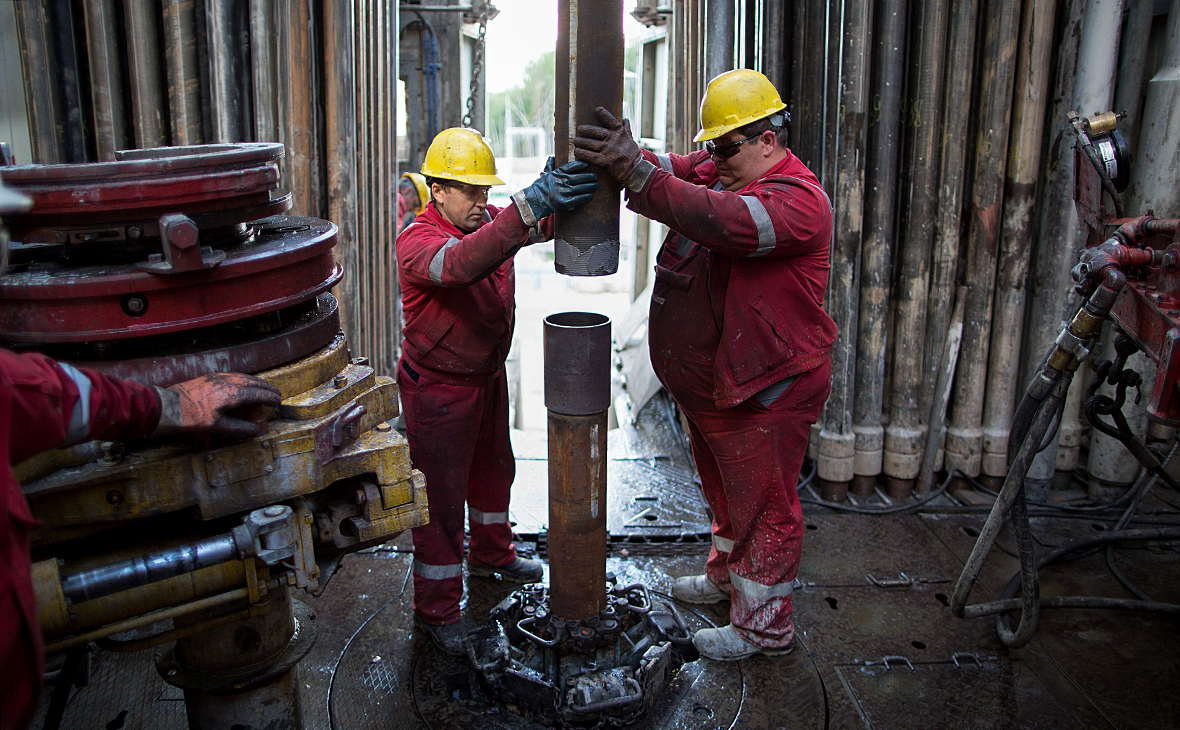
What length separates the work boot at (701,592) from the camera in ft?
12.1

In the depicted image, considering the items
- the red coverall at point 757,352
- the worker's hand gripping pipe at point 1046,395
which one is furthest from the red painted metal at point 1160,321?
the red coverall at point 757,352

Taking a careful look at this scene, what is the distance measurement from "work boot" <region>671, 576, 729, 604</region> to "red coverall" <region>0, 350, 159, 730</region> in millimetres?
2670

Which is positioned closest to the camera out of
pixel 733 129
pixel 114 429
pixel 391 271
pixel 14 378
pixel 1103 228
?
pixel 14 378

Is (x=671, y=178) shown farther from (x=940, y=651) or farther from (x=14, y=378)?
(x=940, y=651)

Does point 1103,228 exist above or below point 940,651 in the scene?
above

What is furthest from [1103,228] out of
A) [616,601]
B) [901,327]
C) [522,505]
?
[522,505]

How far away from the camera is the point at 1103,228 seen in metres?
3.47

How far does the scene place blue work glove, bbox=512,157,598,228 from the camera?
8.56 feet

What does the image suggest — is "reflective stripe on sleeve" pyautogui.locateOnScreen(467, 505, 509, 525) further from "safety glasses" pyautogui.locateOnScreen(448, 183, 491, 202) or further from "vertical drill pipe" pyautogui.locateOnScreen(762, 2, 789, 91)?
"vertical drill pipe" pyautogui.locateOnScreen(762, 2, 789, 91)

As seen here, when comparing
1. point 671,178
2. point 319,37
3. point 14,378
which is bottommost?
point 14,378

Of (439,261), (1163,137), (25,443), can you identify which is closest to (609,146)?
(439,261)

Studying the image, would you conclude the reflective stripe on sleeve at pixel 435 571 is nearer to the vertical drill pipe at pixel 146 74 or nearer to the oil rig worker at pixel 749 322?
the oil rig worker at pixel 749 322

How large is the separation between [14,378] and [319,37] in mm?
3243

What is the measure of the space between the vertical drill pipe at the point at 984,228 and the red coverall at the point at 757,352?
5.53 ft
